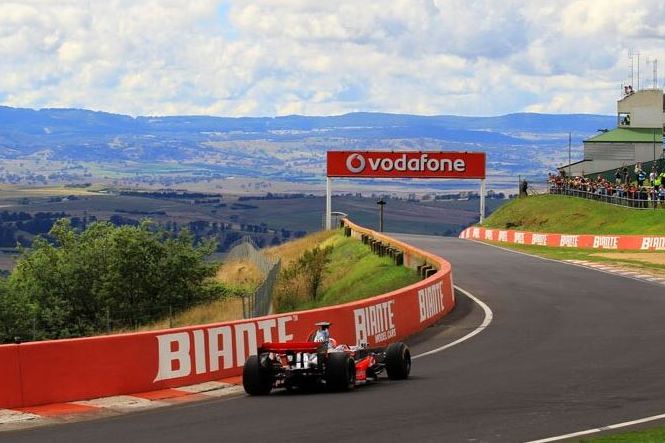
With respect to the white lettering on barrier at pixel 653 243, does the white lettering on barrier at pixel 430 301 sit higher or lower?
higher

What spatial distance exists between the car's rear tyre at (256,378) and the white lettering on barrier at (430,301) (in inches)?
381

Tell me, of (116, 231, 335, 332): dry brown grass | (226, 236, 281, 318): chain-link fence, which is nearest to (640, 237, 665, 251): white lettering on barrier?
(116, 231, 335, 332): dry brown grass

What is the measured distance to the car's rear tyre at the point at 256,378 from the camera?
16.9 m

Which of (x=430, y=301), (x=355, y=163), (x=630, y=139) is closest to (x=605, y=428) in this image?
(x=430, y=301)

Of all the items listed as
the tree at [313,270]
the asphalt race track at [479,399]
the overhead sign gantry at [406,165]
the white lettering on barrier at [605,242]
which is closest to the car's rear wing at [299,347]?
the asphalt race track at [479,399]

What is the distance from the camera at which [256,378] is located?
16938mm

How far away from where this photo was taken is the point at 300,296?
137 feet

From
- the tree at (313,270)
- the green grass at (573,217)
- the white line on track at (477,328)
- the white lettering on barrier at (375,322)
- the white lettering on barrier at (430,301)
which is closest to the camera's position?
the white line on track at (477,328)

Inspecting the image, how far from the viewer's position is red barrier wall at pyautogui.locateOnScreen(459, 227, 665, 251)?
180 ft

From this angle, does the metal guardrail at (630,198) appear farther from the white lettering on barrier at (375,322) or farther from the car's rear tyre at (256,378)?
the car's rear tyre at (256,378)

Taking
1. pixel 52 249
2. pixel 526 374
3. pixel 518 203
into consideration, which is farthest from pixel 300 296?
pixel 518 203

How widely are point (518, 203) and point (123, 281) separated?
141 feet

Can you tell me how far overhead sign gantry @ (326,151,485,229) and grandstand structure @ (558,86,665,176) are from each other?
54.5ft

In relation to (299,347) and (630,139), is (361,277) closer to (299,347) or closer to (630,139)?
(299,347)
